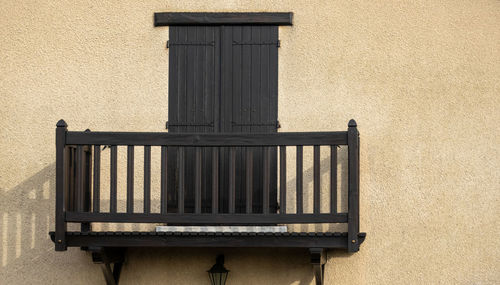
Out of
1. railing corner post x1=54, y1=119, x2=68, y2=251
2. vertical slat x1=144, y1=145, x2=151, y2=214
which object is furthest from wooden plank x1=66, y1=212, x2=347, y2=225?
railing corner post x1=54, y1=119, x2=68, y2=251

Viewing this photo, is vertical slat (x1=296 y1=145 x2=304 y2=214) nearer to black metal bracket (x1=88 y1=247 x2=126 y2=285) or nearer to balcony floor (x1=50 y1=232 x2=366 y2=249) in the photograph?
balcony floor (x1=50 y1=232 x2=366 y2=249)

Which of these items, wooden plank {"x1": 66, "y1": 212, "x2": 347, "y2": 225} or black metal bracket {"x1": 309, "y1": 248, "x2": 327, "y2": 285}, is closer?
wooden plank {"x1": 66, "y1": 212, "x2": 347, "y2": 225}

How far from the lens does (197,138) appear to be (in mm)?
8953

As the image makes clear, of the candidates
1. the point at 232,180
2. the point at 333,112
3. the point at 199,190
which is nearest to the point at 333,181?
the point at 232,180

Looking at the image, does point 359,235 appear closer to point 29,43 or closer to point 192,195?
point 192,195

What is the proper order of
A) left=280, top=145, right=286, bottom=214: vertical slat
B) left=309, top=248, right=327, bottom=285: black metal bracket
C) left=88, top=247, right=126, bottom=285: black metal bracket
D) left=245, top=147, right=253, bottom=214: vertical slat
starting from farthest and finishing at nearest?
left=88, top=247, right=126, bottom=285: black metal bracket
left=309, top=248, right=327, bottom=285: black metal bracket
left=245, top=147, right=253, bottom=214: vertical slat
left=280, top=145, right=286, bottom=214: vertical slat

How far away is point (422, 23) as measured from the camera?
9898mm

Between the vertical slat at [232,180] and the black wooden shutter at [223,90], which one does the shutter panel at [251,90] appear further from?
the vertical slat at [232,180]

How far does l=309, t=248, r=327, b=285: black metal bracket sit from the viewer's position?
9008 millimetres

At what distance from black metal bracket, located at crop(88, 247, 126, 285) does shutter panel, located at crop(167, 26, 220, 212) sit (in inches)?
30.3

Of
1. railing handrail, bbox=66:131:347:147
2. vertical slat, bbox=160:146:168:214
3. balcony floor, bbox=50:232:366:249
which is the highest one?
railing handrail, bbox=66:131:347:147

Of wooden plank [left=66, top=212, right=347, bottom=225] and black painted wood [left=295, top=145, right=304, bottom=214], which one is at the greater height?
black painted wood [left=295, top=145, right=304, bottom=214]

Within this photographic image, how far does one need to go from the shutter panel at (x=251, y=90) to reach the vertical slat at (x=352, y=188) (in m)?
1.14

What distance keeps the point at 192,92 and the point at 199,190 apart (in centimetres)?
140
